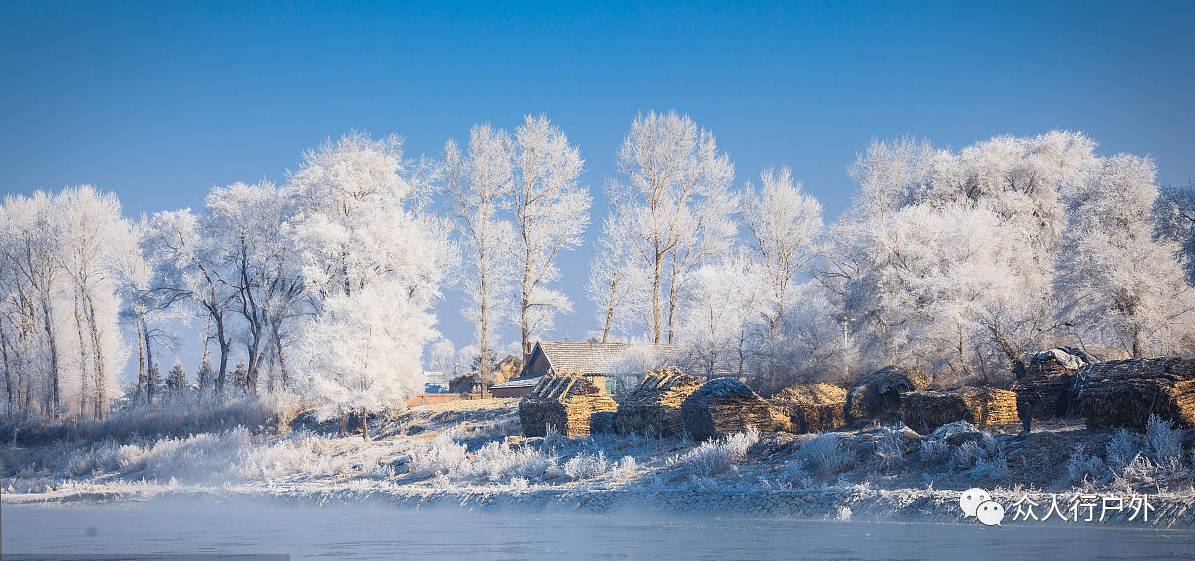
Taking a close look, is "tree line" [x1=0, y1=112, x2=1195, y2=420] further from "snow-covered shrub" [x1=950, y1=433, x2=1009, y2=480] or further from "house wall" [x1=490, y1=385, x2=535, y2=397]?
"snow-covered shrub" [x1=950, y1=433, x2=1009, y2=480]

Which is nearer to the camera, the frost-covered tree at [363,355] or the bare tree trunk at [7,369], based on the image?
the frost-covered tree at [363,355]

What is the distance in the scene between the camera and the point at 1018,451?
587 inches

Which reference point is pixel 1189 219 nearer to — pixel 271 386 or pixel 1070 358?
pixel 1070 358

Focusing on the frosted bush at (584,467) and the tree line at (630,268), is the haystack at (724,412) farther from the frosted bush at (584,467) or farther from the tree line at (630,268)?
the tree line at (630,268)

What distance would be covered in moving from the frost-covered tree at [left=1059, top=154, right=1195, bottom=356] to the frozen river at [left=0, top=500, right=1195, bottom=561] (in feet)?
72.0

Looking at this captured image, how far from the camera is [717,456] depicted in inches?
713

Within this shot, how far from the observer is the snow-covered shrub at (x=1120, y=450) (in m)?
13.2

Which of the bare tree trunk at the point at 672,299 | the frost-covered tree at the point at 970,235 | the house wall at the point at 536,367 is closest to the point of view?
the frost-covered tree at the point at 970,235

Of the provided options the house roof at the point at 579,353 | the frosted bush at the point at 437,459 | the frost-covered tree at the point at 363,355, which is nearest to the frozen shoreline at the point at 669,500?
the frosted bush at the point at 437,459

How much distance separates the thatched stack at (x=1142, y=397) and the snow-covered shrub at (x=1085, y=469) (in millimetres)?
2097

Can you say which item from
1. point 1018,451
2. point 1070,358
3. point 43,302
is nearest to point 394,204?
point 43,302

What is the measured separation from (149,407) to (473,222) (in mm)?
16117

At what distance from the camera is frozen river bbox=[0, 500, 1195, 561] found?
9.20 metres

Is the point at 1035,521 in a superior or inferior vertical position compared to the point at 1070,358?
inferior
